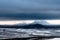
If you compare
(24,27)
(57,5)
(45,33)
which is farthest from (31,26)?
(57,5)

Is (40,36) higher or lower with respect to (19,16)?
lower

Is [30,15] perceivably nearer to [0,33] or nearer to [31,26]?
[31,26]

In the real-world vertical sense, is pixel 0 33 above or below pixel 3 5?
below

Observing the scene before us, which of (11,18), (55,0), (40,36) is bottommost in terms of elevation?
(40,36)

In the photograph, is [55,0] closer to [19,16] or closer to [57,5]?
[57,5]

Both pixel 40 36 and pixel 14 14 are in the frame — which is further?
pixel 40 36

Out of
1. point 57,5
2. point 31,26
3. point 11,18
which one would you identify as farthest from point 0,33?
point 57,5
